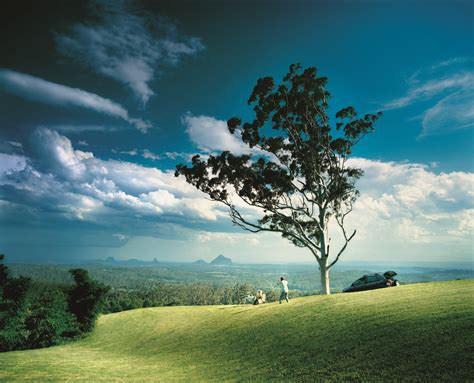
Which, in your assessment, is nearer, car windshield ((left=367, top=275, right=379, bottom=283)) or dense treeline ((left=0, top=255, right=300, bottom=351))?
car windshield ((left=367, top=275, right=379, bottom=283))

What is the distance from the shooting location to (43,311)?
38969 mm

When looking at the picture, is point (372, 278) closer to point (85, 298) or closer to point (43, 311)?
point (85, 298)

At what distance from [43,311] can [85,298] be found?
5.19 metres

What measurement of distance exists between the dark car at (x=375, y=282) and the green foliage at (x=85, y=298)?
32.5 meters

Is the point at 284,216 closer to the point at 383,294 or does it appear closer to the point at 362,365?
the point at 383,294

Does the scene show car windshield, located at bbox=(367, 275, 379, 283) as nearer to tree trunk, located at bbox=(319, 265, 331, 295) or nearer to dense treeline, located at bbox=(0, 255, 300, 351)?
tree trunk, located at bbox=(319, 265, 331, 295)

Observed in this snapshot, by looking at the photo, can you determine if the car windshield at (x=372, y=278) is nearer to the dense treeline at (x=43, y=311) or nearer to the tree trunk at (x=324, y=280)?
the tree trunk at (x=324, y=280)

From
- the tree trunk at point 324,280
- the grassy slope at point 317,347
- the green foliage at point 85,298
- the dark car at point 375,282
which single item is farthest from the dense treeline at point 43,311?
the dark car at point 375,282

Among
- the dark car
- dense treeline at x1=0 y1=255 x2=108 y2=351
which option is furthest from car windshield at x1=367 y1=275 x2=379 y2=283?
dense treeline at x1=0 y1=255 x2=108 y2=351

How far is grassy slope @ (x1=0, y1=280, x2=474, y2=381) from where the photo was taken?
11891mm

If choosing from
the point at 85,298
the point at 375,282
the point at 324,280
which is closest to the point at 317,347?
the point at 375,282

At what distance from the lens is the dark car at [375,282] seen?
2891 centimetres

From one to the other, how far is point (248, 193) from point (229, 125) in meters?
8.30

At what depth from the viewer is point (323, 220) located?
1419 inches
